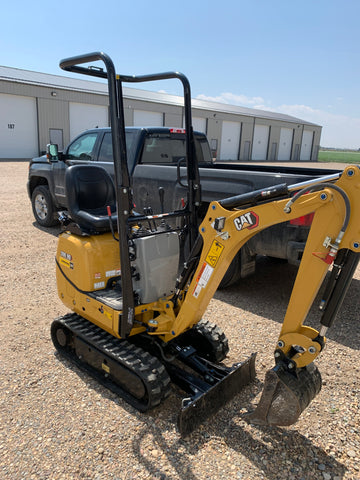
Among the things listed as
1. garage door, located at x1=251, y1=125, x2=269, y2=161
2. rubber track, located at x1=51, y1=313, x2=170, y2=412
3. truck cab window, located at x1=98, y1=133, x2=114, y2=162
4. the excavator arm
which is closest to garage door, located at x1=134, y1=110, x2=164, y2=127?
garage door, located at x1=251, y1=125, x2=269, y2=161

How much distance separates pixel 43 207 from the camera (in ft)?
28.1

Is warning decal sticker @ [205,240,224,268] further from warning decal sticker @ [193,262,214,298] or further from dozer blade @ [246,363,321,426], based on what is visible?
dozer blade @ [246,363,321,426]

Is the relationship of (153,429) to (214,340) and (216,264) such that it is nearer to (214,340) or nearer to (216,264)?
(214,340)

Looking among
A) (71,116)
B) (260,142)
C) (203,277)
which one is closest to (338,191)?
(203,277)

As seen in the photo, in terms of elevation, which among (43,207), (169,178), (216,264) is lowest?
(43,207)

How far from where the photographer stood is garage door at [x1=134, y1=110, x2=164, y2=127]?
31562 millimetres

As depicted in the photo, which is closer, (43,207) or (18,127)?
(43,207)

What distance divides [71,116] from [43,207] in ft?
71.3

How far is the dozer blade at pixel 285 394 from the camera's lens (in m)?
2.49

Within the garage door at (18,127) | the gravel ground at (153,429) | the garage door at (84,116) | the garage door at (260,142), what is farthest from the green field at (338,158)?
the gravel ground at (153,429)

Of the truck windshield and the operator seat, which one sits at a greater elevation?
the truck windshield

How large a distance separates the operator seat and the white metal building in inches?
977

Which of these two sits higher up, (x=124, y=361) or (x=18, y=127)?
(x=18, y=127)

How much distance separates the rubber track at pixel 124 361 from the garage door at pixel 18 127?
25702 millimetres
